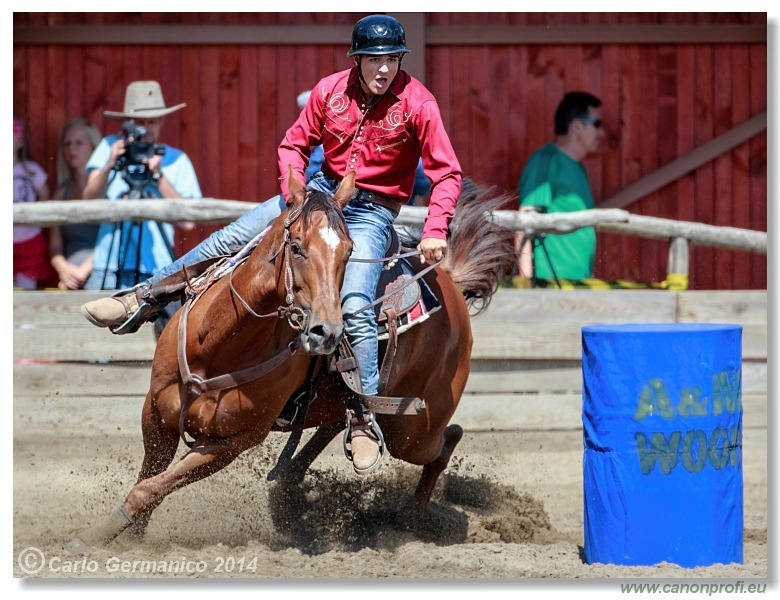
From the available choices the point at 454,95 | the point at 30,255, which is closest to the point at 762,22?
the point at 454,95

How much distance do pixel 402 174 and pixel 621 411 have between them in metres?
1.58

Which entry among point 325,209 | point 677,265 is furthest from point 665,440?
point 677,265

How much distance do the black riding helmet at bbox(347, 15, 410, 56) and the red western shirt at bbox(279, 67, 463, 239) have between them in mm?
236

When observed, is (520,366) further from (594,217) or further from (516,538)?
(516,538)

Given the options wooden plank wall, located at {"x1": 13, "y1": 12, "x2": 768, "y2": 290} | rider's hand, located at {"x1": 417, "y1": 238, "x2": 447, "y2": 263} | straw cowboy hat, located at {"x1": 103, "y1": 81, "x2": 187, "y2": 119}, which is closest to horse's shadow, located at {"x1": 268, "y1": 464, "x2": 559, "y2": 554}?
rider's hand, located at {"x1": 417, "y1": 238, "x2": 447, "y2": 263}

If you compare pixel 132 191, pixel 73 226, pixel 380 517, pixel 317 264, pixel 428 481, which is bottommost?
pixel 380 517

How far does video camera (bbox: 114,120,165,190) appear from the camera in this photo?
782 cm

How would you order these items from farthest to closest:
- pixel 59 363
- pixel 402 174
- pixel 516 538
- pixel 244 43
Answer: pixel 244 43
pixel 59 363
pixel 516 538
pixel 402 174

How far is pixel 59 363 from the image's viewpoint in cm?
793

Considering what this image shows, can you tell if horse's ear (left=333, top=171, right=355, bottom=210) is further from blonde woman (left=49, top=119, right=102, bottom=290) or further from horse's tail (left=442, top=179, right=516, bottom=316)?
blonde woman (left=49, top=119, right=102, bottom=290)

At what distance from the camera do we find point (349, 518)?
6.52 metres

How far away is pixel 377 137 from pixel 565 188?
3.80 metres

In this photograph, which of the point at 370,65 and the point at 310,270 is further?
the point at 370,65

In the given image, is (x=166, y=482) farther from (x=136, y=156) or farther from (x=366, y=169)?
(x=136, y=156)
